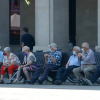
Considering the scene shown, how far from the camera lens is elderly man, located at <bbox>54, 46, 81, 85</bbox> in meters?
14.9

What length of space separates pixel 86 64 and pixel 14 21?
9.38m

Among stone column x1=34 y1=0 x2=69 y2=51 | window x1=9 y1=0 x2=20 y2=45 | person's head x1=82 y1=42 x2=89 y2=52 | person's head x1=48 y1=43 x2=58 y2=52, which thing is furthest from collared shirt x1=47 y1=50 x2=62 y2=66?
window x1=9 y1=0 x2=20 y2=45

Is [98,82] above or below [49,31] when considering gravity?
below

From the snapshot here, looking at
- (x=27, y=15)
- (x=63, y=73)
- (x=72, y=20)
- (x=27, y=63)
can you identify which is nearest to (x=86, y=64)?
(x=63, y=73)

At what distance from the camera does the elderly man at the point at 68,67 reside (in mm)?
14866

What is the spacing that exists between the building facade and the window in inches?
13.1

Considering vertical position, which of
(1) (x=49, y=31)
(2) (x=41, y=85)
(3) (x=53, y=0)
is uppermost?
(3) (x=53, y=0)

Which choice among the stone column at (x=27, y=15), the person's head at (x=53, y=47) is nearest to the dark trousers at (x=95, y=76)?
the person's head at (x=53, y=47)

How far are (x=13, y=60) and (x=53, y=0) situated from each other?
12.1 ft

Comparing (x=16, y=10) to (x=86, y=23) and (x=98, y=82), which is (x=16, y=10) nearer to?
(x=86, y=23)

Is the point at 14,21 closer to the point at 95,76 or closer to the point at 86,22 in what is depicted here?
the point at 86,22
